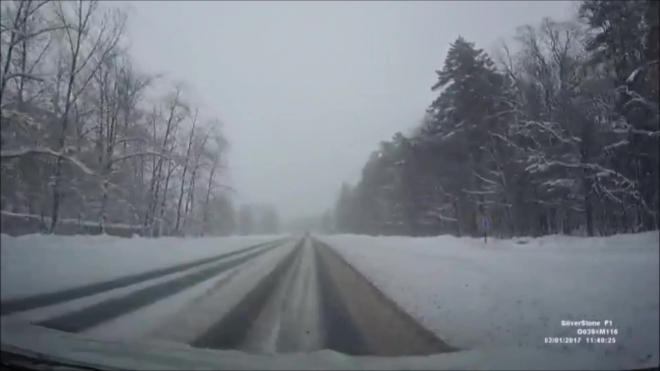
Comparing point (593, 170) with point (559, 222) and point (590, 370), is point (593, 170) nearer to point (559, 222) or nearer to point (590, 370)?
point (559, 222)

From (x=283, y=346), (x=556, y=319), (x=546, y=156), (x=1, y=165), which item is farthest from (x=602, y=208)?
(x=1, y=165)

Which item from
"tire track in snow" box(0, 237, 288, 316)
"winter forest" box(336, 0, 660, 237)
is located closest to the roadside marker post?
"winter forest" box(336, 0, 660, 237)

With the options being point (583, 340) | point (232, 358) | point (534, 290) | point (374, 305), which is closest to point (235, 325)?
point (232, 358)

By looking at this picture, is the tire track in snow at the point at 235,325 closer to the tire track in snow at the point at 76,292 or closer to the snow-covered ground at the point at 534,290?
the tire track in snow at the point at 76,292

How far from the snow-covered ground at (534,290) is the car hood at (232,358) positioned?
27 cm

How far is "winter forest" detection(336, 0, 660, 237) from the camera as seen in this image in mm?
6340

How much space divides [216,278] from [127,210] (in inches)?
130

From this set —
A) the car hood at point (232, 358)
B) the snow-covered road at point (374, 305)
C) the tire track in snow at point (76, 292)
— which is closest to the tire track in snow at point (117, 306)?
the snow-covered road at point (374, 305)

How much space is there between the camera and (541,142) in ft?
24.4

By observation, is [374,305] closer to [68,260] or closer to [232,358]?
[232,358]

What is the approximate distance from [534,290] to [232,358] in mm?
5275

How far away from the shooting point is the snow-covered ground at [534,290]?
215 inches

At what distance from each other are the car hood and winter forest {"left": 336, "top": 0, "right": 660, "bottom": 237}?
264cm

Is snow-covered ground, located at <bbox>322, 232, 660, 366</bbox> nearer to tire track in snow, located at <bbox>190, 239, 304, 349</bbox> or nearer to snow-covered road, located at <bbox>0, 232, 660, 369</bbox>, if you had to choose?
snow-covered road, located at <bbox>0, 232, 660, 369</bbox>
